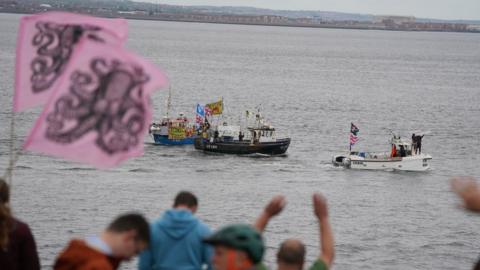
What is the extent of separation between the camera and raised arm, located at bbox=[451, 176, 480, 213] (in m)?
6.07

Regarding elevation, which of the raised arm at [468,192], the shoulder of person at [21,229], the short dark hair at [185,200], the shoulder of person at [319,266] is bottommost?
the shoulder of person at [319,266]

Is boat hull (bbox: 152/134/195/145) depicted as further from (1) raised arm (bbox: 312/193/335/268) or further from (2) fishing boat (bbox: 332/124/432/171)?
(1) raised arm (bbox: 312/193/335/268)

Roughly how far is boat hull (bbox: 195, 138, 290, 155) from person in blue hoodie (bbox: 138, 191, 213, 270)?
6009cm

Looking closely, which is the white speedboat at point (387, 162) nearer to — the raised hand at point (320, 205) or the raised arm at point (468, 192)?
the raised hand at point (320, 205)

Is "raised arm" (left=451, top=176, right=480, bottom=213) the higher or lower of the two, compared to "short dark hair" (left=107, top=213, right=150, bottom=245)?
higher

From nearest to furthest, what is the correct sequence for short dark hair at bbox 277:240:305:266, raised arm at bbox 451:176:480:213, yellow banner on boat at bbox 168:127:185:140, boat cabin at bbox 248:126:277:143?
raised arm at bbox 451:176:480:213
short dark hair at bbox 277:240:305:266
boat cabin at bbox 248:126:277:143
yellow banner on boat at bbox 168:127:185:140

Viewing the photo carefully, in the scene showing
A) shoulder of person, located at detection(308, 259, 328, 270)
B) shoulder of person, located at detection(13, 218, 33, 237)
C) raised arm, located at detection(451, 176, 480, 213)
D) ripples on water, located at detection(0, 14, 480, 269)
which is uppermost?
raised arm, located at detection(451, 176, 480, 213)

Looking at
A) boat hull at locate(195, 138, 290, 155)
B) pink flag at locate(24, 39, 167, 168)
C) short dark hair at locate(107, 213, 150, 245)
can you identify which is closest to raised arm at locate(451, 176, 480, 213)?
short dark hair at locate(107, 213, 150, 245)

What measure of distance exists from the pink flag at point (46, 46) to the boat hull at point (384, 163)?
186ft

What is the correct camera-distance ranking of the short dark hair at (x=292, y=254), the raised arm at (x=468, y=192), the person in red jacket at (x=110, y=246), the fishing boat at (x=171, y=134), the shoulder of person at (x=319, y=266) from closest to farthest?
the raised arm at (x=468, y=192)
the person in red jacket at (x=110, y=246)
the short dark hair at (x=292, y=254)
the shoulder of person at (x=319, y=266)
the fishing boat at (x=171, y=134)

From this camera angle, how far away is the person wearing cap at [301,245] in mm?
6441

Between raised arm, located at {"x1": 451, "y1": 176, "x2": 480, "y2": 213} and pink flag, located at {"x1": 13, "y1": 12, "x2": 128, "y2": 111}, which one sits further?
pink flag, located at {"x1": 13, "y1": 12, "x2": 128, "y2": 111}

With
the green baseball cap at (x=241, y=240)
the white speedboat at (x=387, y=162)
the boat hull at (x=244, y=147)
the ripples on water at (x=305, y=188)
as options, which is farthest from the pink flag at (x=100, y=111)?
the boat hull at (x=244, y=147)

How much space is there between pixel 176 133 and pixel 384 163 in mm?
14331
